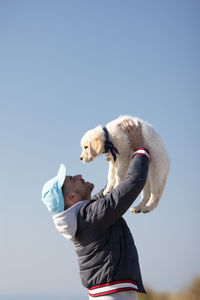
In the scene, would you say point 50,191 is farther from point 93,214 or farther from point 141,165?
point 141,165

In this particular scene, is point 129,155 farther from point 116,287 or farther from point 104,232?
point 116,287

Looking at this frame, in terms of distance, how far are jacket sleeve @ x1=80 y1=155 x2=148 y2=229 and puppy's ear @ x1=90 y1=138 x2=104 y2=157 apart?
1.16 metres

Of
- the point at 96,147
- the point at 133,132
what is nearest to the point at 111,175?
the point at 96,147

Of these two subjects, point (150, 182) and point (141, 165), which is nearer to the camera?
point (141, 165)

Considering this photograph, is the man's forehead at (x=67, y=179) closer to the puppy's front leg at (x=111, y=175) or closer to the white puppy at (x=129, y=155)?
the white puppy at (x=129, y=155)

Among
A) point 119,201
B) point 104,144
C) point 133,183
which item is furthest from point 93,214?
point 104,144

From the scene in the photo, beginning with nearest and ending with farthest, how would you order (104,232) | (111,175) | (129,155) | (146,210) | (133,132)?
(104,232) < (133,132) < (146,210) < (129,155) < (111,175)

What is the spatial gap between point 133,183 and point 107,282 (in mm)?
757

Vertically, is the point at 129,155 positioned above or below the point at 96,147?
below

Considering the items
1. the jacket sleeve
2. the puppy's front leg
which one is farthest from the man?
the puppy's front leg

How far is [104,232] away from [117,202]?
11.2 inches

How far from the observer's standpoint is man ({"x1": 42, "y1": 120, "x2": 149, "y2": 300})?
238cm

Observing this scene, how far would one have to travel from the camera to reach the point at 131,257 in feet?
8.00

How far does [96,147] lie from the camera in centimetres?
369
